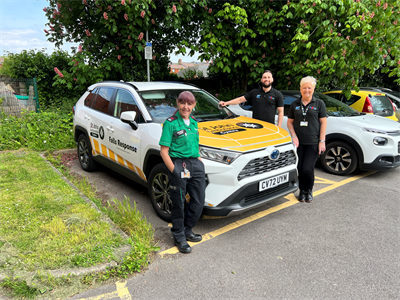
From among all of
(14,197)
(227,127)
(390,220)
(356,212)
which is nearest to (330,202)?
(356,212)

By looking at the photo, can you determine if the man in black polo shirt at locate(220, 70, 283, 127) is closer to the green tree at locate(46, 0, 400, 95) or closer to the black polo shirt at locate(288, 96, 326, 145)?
the black polo shirt at locate(288, 96, 326, 145)

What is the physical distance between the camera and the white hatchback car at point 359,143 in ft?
17.7

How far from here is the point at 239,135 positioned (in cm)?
368

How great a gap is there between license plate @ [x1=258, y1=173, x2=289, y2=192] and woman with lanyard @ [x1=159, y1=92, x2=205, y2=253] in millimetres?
755

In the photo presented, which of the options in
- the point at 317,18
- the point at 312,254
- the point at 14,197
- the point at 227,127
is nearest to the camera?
the point at 312,254

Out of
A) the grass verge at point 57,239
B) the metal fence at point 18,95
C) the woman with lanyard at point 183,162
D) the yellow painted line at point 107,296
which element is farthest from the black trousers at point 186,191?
the metal fence at point 18,95

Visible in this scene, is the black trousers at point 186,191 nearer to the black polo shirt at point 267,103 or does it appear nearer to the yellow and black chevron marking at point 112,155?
the yellow and black chevron marking at point 112,155

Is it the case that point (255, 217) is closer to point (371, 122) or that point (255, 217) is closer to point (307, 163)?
point (307, 163)

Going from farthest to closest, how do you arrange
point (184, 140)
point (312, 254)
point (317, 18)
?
point (317, 18), point (312, 254), point (184, 140)

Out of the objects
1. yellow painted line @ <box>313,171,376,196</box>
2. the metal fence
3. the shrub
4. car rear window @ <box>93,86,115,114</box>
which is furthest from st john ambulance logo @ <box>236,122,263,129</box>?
the metal fence

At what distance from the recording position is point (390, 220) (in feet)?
13.2

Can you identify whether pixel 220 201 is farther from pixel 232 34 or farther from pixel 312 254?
pixel 232 34

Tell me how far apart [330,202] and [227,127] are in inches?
82.3

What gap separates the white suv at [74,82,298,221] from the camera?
132 inches
